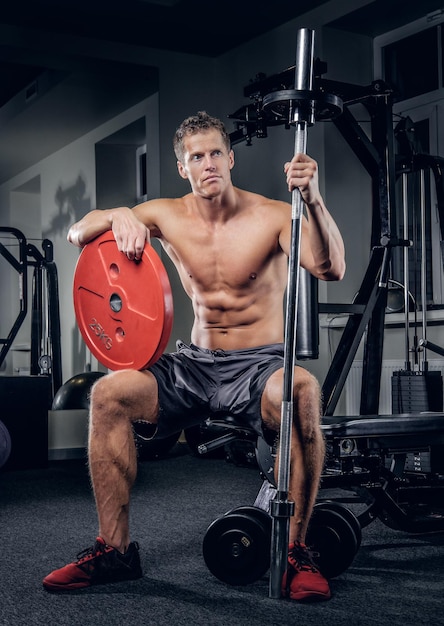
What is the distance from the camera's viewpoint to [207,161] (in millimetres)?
2191

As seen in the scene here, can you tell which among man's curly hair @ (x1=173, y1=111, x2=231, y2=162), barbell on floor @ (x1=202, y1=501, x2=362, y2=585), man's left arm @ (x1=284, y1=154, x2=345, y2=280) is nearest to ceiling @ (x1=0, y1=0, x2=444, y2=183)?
man's curly hair @ (x1=173, y1=111, x2=231, y2=162)

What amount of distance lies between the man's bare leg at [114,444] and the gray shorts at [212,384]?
83 mm

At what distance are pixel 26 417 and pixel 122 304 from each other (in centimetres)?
234

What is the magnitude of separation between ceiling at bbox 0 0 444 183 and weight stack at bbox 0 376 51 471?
93.4 inches

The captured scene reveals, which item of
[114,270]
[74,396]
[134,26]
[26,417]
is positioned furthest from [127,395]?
[134,26]

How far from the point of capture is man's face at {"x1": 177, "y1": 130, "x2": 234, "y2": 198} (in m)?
2.19

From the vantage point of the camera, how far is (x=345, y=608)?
1.79 metres

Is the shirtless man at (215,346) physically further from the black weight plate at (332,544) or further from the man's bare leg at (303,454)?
the black weight plate at (332,544)

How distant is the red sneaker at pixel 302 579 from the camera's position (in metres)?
1.82

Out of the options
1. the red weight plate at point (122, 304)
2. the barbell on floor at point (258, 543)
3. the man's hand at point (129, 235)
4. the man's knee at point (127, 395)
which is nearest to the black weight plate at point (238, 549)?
the barbell on floor at point (258, 543)

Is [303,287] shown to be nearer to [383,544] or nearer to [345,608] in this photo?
[383,544]

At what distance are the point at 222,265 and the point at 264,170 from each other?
3.14m

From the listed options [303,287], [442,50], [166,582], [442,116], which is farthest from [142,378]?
[442,50]

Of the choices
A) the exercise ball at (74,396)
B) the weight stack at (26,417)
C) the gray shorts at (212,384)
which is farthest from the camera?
the exercise ball at (74,396)
